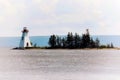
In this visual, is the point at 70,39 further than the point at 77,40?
No

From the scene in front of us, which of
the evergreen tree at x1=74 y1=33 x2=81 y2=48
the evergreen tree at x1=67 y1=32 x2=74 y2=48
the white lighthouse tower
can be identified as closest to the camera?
the white lighthouse tower

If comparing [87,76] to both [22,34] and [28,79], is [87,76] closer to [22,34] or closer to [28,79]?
[28,79]

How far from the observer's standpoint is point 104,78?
3089 cm

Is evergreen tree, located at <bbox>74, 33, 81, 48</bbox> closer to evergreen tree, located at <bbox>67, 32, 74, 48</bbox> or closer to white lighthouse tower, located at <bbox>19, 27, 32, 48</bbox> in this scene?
evergreen tree, located at <bbox>67, 32, 74, 48</bbox>

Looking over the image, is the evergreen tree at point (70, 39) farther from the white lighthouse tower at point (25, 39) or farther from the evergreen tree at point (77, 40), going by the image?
the white lighthouse tower at point (25, 39)

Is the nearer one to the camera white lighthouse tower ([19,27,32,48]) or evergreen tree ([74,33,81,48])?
white lighthouse tower ([19,27,32,48])

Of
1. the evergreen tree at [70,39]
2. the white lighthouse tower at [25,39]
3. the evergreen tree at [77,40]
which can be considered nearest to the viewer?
the white lighthouse tower at [25,39]

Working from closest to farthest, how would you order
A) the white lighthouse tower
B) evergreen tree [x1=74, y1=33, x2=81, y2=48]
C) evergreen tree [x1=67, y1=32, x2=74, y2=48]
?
1. the white lighthouse tower
2. evergreen tree [x1=74, y1=33, x2=81, y2=48]
3. evergreen tree [x1=67, y1=32, x2=74, y2=48]

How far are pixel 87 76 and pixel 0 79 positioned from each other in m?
5.82

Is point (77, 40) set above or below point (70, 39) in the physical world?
below

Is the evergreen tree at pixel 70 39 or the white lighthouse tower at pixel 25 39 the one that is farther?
the evergreen tree at pixel 70 39

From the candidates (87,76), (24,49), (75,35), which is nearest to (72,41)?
(75,35)

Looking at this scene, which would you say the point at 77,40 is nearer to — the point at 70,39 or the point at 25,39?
the point at 70,39

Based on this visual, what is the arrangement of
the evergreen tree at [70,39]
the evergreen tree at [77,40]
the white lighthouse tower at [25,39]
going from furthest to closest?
the evergreen tree at [70,39] < the evergreen tree at [77,40] < the white lighthouse tower at [25,39]
